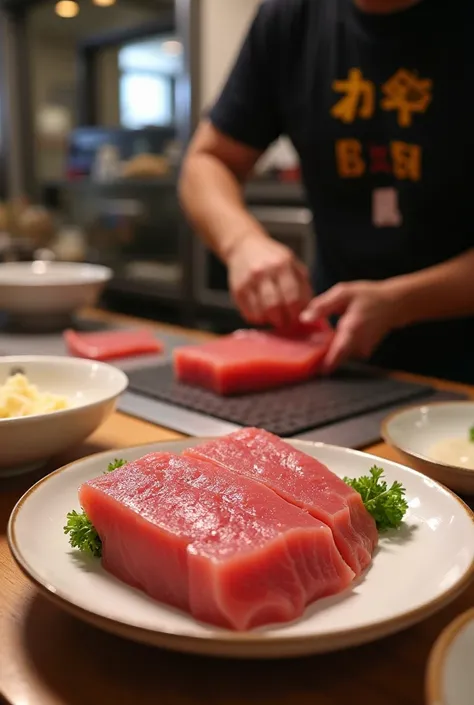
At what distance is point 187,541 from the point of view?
1.92 feet

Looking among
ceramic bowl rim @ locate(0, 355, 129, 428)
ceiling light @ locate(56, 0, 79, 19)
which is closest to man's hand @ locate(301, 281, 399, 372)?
ceramic bowl rim @ locate(0, 355, 129, 428)

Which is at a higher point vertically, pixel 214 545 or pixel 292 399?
pixel 214 545

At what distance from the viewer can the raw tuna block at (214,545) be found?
0.55 m

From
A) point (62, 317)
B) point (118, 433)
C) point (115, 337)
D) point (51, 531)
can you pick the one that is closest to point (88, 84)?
point (62, 317)

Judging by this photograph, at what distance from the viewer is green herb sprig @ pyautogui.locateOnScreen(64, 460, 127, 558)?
0.65 metres

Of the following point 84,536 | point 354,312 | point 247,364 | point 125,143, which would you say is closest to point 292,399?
point 247,364

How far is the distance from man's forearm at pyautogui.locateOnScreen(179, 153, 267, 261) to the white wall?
1.71m

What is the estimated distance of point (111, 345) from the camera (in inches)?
64.1

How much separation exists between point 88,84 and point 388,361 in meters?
3.46

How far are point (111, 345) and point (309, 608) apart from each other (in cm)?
112

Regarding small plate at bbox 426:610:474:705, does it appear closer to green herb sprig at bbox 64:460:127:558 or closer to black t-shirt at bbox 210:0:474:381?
green herb sprig at bbox 64:460:127:558

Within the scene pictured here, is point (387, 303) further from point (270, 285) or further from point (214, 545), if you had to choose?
point (214, 545)

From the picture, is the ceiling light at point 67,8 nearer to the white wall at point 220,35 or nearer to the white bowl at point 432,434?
the white wall at point 220,35

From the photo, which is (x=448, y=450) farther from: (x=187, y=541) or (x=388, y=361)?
(x=388, y=361)
